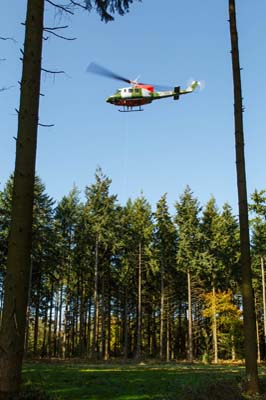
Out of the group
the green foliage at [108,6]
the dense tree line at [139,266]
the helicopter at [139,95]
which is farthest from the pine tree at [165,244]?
the green foliage at [108,6]

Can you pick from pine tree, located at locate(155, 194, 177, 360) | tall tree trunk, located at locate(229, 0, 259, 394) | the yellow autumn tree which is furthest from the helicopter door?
the yellow autumn tree

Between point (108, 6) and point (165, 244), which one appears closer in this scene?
point (108, 6)

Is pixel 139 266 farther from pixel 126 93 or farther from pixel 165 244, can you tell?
pixel 126 93

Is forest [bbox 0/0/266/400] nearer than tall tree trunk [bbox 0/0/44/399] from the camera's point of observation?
No

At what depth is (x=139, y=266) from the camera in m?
39.3

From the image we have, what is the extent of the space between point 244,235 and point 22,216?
5679 mm

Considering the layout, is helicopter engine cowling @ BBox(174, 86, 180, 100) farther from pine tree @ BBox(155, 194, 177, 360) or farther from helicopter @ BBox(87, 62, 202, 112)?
pine tree @ BBox(155, 194, 177, 360)

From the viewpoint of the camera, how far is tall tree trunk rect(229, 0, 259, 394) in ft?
29.2

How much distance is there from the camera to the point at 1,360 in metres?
4.88

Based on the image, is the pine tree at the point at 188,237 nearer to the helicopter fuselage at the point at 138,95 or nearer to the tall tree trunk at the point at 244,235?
the helicopter fuselage at the point at 138,95

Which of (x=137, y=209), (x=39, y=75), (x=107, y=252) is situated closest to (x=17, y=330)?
(x=39, y=75)

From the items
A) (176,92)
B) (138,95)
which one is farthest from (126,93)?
(176,92)

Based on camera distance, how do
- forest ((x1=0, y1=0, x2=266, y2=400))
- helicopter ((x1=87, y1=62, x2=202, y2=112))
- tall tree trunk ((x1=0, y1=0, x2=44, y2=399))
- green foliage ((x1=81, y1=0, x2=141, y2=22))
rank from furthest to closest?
forest ((x1=0, y1=0, x2=266, y2=400)), helicopter ((x1=87, y1=62, x2=202, y2=112)), green foliage ((x1=81, y1=0, x2=141, y2=22)), tall tree trunk ((x1=0, y1=0, x2=44, y2=399))

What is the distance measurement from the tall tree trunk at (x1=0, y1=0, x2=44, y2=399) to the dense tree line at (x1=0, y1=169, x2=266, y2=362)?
2858 centimetres
